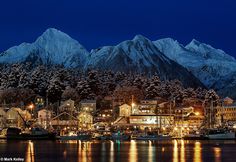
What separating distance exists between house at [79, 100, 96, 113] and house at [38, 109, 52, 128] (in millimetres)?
9012

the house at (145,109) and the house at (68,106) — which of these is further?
the house at (145,109)

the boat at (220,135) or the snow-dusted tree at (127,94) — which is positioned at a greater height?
the snow-dusted tree at (127,94)

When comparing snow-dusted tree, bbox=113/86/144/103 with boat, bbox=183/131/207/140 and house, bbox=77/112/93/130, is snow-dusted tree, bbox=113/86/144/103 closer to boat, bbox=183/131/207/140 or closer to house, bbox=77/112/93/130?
house, bbox=77/112/93/130

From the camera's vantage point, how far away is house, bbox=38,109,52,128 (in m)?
128

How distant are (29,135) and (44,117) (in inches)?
701

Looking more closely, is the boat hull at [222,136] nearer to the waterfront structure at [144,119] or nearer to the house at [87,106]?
the waterfront structure at [144,119]

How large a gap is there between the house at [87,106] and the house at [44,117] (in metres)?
9.01

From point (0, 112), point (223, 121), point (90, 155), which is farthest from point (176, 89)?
point (90, 155)

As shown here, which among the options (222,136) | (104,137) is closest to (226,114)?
(222,136)

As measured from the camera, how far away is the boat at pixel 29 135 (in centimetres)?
11250

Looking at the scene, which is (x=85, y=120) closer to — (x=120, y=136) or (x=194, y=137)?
(x=120, y=136)

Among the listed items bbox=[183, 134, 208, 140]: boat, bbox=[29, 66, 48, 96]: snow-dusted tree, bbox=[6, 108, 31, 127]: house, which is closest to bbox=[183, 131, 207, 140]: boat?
bbox=[183, 134, 208, 140]: boat

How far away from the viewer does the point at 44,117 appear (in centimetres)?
13200

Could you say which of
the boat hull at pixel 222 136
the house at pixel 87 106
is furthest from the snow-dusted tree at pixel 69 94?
the boat hull at pixel 222 136
